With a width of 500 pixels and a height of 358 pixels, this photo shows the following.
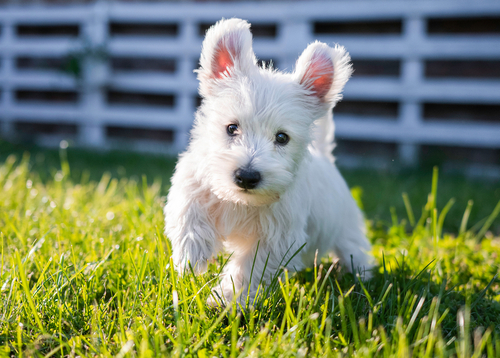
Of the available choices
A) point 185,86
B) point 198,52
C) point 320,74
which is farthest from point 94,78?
point 320,74

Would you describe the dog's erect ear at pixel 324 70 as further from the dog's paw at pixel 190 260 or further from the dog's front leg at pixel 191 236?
the dog's paw at pixel 190 260

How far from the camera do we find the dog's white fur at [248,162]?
6.21ft

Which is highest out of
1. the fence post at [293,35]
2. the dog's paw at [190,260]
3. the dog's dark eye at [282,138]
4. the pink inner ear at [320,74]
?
the fence post at [293,35]

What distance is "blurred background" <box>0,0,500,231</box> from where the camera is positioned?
6.84 metres

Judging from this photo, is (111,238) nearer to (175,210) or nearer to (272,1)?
(175,210)

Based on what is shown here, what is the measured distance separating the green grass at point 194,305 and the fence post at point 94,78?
5875mm

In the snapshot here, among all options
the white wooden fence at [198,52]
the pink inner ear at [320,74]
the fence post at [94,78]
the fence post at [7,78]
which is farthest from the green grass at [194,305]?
the fence post at [7,78]

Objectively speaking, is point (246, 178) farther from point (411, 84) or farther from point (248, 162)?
point (411, 84)

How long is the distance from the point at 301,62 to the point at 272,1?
5907 mm

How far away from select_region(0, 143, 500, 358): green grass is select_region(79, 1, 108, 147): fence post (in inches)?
231

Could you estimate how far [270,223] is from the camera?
2021mm

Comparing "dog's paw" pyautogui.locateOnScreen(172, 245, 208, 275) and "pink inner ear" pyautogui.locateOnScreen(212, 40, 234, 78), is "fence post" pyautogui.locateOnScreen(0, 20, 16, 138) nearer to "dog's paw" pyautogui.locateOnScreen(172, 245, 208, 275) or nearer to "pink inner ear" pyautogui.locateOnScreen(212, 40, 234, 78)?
"pink inner ear" pyautogui.locateOnScreen(212, 40, 234, 78)

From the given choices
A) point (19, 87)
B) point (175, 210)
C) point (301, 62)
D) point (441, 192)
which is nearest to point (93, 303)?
point (175, 210)

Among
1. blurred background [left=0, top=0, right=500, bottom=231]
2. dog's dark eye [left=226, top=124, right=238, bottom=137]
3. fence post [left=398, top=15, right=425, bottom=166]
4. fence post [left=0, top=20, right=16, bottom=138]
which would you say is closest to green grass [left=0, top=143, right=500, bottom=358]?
dog's dark eye [left=226, top=124, right=238, bottom=137]
